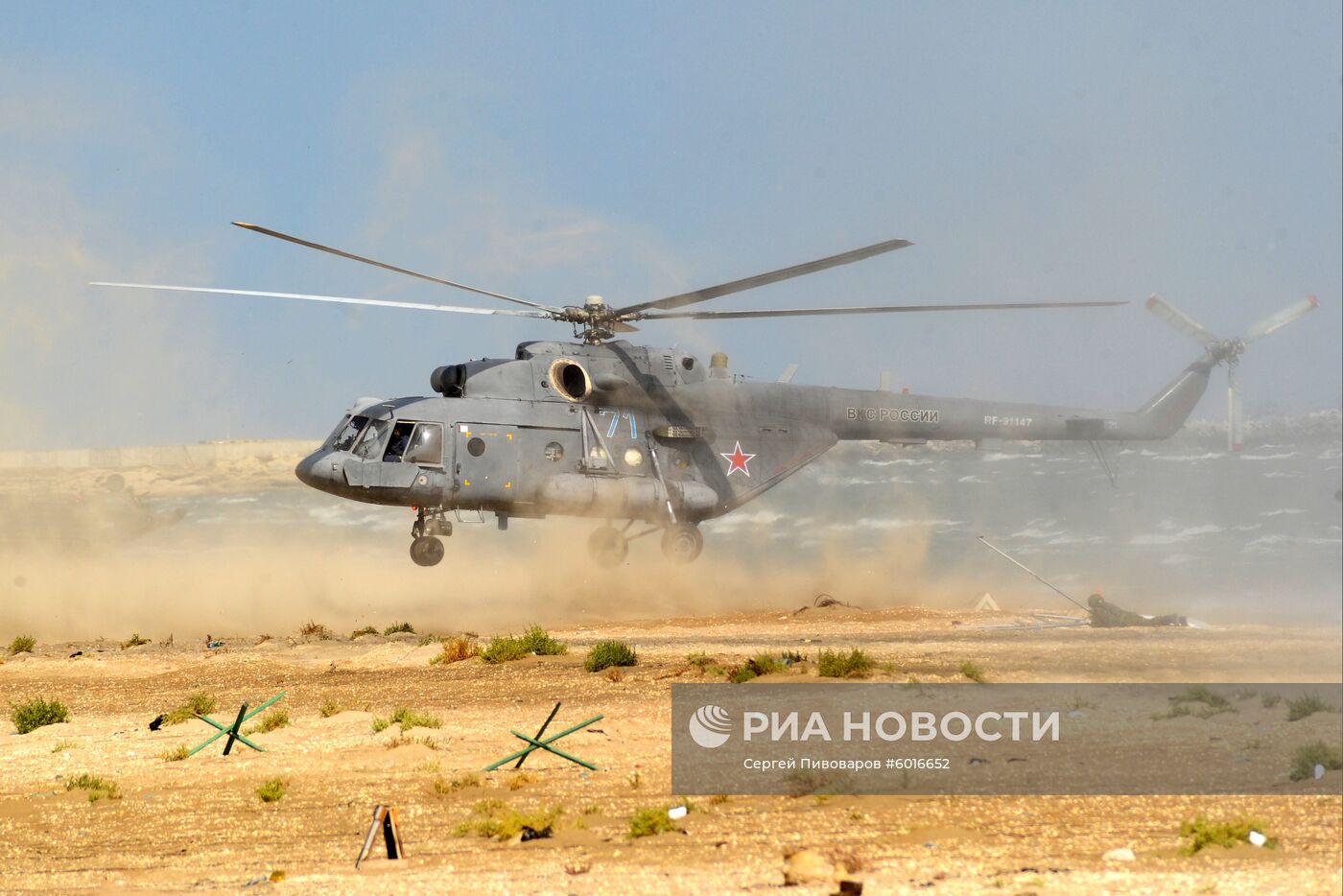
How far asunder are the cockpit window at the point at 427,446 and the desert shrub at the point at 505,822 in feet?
34.1

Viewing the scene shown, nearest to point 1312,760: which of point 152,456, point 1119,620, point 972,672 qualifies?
point 972,672

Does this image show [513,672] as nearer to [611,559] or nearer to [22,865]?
[611,559]

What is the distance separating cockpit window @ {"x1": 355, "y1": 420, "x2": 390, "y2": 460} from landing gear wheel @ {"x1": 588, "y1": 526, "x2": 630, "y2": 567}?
435 cm

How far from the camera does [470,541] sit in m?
48.7

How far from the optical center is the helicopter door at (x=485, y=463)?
20.4 m

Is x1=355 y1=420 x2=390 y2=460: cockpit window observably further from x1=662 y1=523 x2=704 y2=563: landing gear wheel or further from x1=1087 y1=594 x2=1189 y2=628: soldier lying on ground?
x1=1087 y1=594 x2=1189 y2=628: soldier lying on ground

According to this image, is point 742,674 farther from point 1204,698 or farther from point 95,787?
point 95,787

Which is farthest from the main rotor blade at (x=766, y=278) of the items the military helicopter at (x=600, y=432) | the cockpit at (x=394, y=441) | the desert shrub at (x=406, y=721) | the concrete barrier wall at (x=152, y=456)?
the concrete barrier wall at (x=152, y=456)

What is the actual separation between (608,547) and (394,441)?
441 cm

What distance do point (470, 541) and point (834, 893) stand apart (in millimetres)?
42067

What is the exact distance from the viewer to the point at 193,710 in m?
16.1

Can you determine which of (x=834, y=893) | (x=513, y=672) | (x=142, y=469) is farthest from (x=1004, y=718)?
(x=142, y=469)

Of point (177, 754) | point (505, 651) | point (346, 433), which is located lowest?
point (177, 754)

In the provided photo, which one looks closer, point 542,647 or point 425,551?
point 542,647
